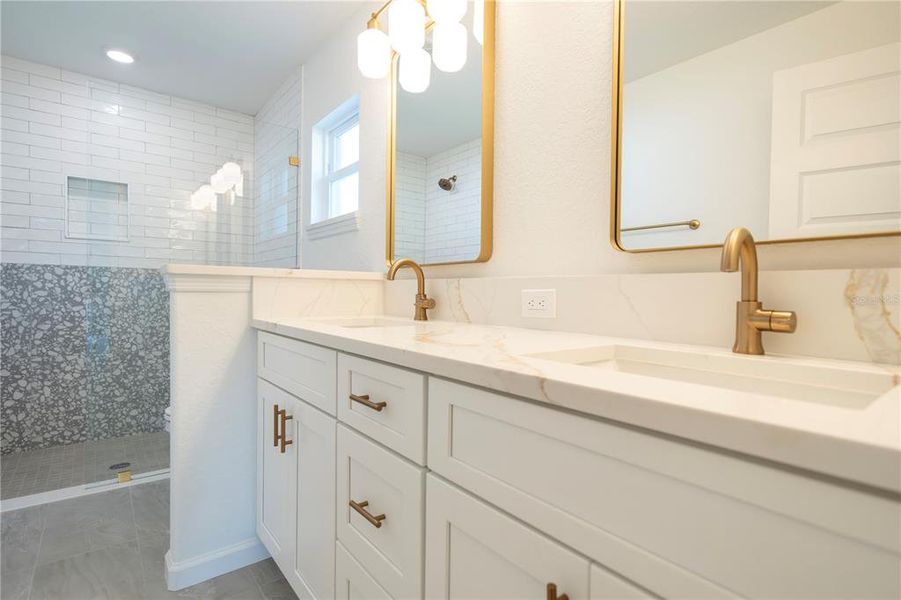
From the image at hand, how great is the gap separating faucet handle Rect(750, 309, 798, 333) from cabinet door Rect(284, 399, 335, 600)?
925 millimetres

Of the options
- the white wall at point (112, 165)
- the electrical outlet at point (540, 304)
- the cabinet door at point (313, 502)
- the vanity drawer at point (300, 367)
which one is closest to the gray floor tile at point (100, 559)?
the cabinet door at point (313, 502)

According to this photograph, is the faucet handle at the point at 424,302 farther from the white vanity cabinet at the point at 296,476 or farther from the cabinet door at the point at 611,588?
the cabinet door at the point at 611,588

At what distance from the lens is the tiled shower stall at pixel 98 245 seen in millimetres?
2732

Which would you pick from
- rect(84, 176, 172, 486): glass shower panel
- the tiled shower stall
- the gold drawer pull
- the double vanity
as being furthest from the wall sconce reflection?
the gold drawer pull

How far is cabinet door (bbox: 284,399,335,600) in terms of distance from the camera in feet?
3.59

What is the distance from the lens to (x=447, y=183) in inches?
66.1

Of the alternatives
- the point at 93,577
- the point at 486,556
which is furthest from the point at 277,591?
the point at 486,556

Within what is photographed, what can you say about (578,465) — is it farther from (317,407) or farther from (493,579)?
(317,407)

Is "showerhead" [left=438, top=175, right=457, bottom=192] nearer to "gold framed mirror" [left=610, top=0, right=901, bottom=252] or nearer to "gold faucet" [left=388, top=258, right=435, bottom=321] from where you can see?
"gold faucet" [left=388, top=258, right=435, bottom=321]

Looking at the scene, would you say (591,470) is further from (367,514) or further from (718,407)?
(367,514)

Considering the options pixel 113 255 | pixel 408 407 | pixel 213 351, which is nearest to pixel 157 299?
pixel 113 255

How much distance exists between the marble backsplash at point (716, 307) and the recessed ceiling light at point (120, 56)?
2878 mm

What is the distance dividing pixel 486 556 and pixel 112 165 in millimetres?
3633

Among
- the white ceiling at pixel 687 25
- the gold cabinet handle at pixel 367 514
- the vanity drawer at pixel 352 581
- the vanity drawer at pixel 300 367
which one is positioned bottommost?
the vanity drawer at pixel 352 581
